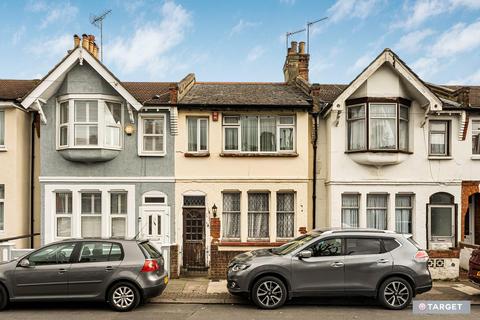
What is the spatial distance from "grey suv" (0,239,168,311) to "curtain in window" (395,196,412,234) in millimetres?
9047

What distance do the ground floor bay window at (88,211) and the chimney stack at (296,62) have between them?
8.50 meters

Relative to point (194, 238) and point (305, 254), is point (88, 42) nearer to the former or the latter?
point (194, 238)

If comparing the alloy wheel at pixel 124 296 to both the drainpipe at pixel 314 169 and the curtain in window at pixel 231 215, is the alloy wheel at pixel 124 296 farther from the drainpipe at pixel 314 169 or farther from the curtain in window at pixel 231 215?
the drainpipe at pixel 314 169

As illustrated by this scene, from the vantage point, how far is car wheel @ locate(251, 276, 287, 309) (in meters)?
10.0

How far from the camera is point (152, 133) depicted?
1502cm

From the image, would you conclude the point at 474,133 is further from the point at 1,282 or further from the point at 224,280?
the point at 1,282

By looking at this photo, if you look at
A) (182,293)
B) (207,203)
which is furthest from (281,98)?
(182,293)

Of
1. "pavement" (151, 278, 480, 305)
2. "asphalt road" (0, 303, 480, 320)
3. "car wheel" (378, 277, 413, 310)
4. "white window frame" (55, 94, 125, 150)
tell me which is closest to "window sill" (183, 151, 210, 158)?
"white window frame" (55, 94, 125, 150)

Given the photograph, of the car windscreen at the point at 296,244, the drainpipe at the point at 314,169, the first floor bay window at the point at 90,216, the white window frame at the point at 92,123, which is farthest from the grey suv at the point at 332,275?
the white window frame at the point at 92,123

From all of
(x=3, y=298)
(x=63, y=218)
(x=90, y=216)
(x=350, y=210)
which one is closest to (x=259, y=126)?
(x=350, y=210)

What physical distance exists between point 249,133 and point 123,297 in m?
7.44

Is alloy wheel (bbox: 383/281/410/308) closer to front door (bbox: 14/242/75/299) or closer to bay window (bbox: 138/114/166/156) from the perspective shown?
front door (bbox: 14/242/75/299)

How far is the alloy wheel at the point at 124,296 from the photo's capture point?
973cm

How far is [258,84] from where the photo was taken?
17.8 meters
